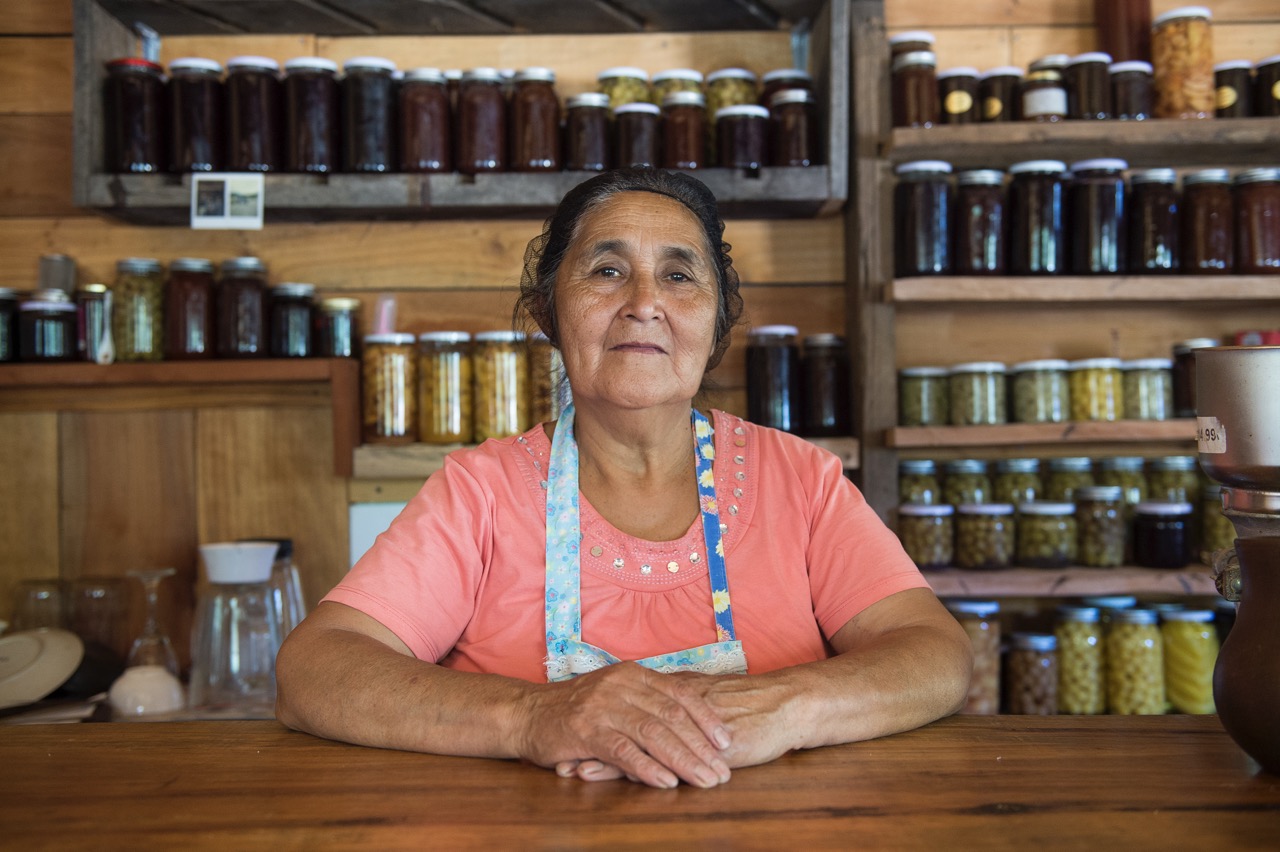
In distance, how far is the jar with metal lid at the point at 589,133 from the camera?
1.94 meters

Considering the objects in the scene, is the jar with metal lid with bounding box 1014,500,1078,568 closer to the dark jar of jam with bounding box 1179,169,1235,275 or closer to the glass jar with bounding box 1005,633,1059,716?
the glass jar with bounding box 1005,633,1059,716

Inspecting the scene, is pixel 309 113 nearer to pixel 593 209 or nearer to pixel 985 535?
pixel 593 209

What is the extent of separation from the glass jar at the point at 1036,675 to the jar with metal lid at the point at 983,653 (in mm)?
43

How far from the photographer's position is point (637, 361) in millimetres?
1267

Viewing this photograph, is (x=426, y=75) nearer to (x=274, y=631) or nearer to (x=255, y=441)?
(x=255, y=441)

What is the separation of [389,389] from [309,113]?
522 millimetres

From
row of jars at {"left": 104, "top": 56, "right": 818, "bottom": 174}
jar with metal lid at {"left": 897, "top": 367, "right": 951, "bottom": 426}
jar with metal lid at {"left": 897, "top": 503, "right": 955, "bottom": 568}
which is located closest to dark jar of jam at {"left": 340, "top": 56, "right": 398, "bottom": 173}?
row of jars at {"left": 104, "top": 56, "right": 818, "bottom": 174}

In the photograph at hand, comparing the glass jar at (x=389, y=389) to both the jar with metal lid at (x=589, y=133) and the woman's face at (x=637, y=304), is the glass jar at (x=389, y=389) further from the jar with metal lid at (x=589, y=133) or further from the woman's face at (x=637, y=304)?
the woman's face at (x=637, y=304)

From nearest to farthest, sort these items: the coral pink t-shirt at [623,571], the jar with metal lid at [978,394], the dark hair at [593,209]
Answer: the coral pink t-shirt at [623,571] → the dark hair at [593,209] → the jar with metal lid at [978,394]

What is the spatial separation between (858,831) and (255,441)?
5.63ft

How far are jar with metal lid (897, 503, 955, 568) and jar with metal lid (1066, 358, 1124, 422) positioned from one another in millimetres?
353

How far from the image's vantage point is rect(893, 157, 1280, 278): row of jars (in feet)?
6.51

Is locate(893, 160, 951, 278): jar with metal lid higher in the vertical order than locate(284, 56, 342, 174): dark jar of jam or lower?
lower

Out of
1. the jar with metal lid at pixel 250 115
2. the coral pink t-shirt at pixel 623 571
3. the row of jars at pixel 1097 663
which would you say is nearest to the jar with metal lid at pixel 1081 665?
the row of jars at pixel 1097 663
